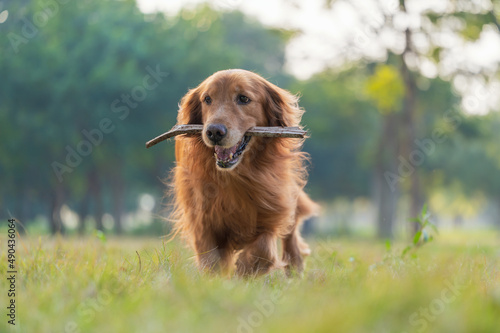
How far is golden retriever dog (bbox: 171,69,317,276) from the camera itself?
14.1 ft

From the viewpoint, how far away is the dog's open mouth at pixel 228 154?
13.2ft

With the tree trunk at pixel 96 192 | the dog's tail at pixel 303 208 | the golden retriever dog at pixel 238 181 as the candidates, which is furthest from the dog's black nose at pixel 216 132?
the tree trunk at pixel 96 192

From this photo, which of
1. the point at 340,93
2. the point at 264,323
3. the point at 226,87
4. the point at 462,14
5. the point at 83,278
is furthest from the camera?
the point at 340,93

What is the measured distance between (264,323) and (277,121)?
2.81m

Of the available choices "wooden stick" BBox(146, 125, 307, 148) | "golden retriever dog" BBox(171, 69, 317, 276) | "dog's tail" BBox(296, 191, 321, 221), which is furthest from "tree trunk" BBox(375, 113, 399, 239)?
"wooden stick" BBox(146, 125, 307, 148)

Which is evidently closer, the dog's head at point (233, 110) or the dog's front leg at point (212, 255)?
the dog's head at point (233, 110)

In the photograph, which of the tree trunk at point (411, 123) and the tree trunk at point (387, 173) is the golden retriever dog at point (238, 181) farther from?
the tree trunk at point (387, 173)

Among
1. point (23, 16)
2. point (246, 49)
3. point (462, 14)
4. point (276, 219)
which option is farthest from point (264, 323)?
point (246, 49)

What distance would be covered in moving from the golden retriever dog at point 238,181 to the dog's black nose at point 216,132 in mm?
132

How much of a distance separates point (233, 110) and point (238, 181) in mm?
578

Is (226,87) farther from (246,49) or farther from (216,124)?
(246,49)

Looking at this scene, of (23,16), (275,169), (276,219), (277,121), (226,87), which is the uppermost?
(23,16)

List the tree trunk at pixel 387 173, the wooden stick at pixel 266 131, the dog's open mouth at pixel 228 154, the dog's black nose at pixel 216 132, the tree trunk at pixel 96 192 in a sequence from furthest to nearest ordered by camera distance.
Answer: the tree trunk at pixel 96 192 < the tree trunk at pixel 387 173 < the wooden stick at pixel 266 131 < the dog's open mouth at pixel 228 154 < the dog's black nose at pixel 216 132

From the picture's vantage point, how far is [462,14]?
12.4 metres
